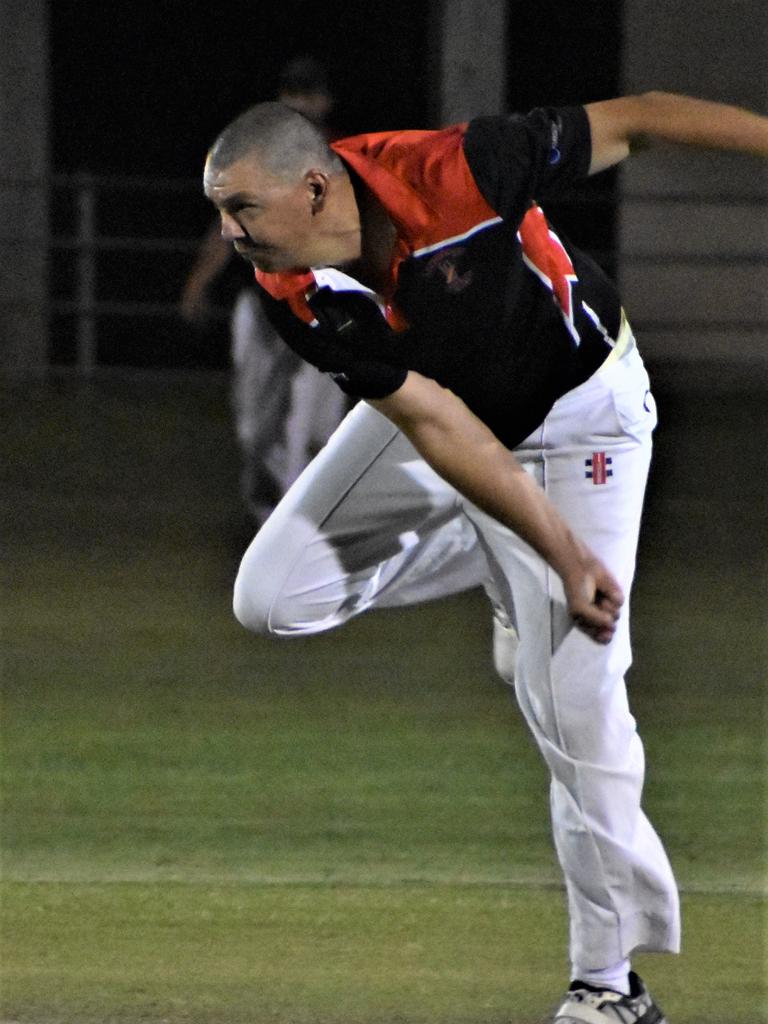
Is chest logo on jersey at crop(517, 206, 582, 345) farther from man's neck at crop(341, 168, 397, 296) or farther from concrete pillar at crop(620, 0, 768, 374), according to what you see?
concrete pillar at crop(620, 0, 768, 374)

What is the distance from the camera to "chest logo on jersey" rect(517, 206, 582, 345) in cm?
402

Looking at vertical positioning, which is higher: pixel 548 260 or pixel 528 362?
pixel 548 260

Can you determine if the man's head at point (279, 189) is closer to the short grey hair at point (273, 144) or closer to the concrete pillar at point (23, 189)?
the short grey hair at point (273, 144)

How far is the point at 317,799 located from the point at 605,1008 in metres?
1.67

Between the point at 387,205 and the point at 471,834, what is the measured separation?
6.22 ft

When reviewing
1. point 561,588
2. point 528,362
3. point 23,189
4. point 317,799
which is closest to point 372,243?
point 528,362

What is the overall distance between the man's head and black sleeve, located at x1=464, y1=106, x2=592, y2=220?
26 cm

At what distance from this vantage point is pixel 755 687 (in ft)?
22.2

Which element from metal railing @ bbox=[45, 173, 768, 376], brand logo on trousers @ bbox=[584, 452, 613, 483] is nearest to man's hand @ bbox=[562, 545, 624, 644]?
brand logo on trousers @ bbox=[584, 452, 613, 483]

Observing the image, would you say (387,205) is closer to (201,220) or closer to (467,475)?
(467,475)

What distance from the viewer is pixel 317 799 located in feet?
18.0

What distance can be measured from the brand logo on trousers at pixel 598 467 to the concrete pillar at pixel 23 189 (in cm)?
1233

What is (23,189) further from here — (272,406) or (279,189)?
(279,189)

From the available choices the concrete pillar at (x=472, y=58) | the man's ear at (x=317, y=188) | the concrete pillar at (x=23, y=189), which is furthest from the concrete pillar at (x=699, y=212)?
the man's ear at (x=317, y=188)
